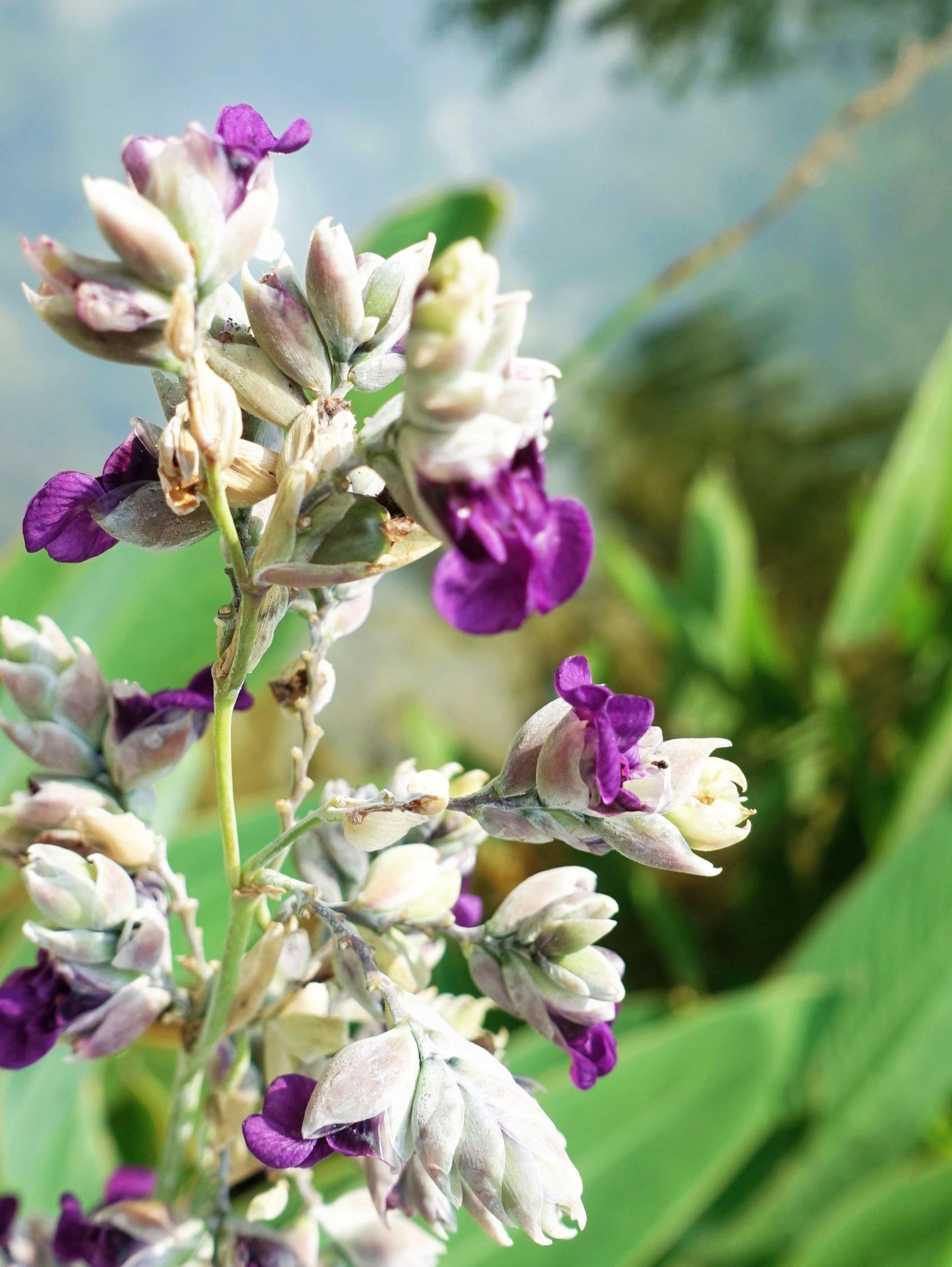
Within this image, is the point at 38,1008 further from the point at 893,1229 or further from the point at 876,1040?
the point at 876,1040

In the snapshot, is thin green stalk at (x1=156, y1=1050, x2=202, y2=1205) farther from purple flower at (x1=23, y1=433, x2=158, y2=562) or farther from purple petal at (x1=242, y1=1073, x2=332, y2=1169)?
purple flower at (x1=23, y1=433, x2=158, y2=562)

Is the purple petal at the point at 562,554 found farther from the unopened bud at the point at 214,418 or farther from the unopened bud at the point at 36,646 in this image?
the unopened bud at the point at 36,646

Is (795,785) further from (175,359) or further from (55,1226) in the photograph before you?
(175,359)

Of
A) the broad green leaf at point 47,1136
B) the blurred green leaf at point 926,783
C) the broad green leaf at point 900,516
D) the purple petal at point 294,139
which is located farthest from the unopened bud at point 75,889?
the broad green leaf at point 900,516

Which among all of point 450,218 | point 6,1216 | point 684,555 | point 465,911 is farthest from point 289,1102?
point 684,555

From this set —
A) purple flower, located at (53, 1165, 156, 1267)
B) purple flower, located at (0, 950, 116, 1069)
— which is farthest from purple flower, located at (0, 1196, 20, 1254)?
purple flower, located at (0, 950, 116, 1069)

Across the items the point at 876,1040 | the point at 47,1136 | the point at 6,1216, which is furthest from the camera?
the point at 876,1040
